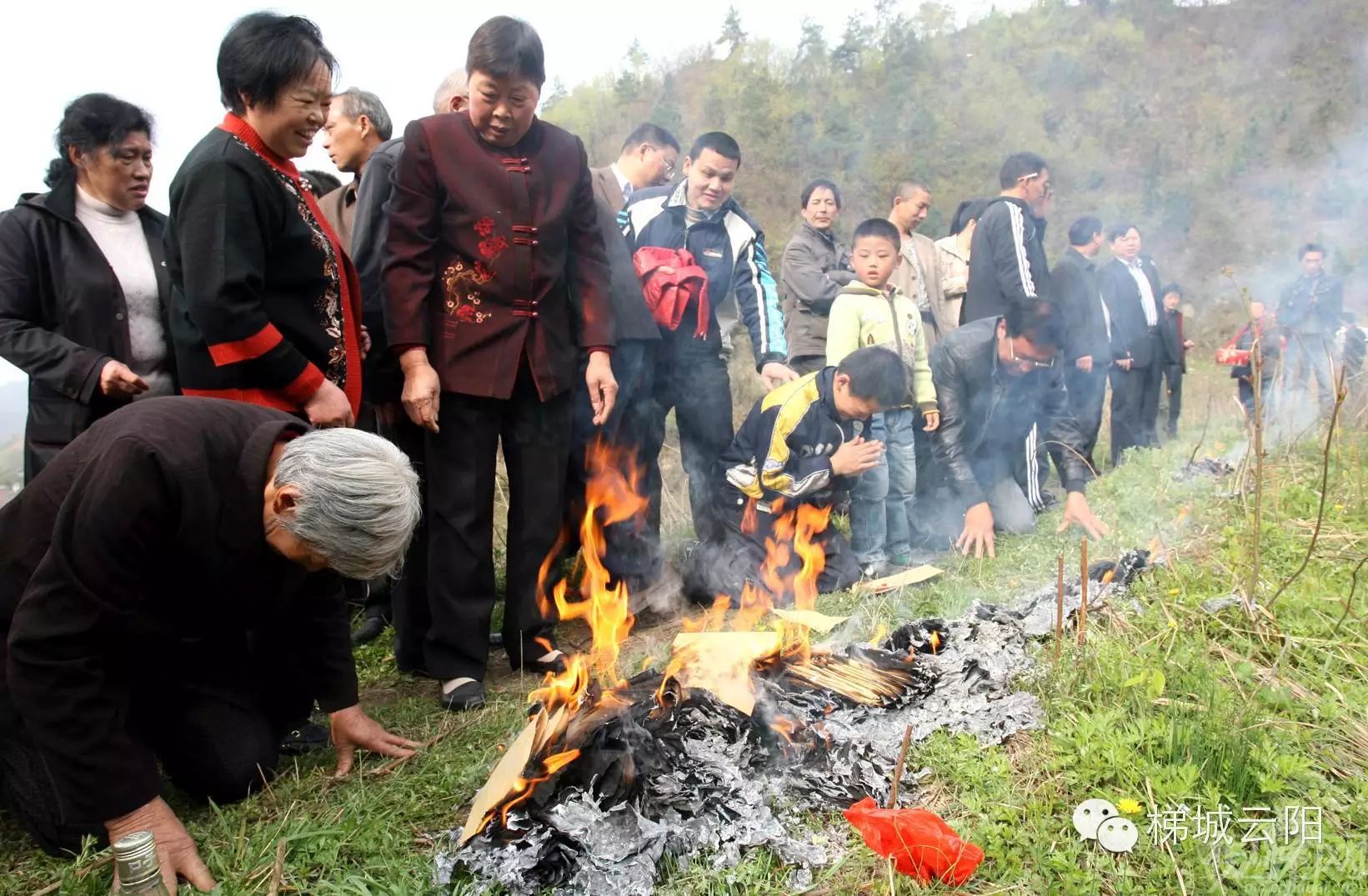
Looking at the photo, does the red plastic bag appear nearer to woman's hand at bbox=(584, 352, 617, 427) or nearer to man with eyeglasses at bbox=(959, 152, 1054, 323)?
woman's hand at bbox=(584, 352, 617, 427)

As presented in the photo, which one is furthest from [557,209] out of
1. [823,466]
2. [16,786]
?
[16,786]

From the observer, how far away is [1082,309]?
7.52 m

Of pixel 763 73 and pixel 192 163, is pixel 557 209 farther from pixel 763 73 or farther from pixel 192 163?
pixel 763 73

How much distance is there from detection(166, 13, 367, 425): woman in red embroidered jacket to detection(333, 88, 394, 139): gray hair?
1.04 meters

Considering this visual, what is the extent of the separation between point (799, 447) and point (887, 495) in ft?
2.80

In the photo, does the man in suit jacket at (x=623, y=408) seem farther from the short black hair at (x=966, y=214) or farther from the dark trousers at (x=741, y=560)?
the short black hair at (x=966, y=214)

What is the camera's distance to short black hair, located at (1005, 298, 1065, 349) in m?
5.47

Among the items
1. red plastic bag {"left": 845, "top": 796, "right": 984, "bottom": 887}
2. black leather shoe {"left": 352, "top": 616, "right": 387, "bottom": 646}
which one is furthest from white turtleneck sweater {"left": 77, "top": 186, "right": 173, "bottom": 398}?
red plastic bag {"left": 845, "top": 796, "right": 984, "bottom": 887}

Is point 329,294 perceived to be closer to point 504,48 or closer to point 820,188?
point 504,48

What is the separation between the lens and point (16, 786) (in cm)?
241

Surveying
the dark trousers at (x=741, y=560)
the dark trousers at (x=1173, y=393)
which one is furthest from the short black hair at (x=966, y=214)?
the dark trousers at (x=1173, y=393)

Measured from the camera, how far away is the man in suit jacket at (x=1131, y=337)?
767cm

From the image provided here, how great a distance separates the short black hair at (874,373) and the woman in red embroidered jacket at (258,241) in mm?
2436

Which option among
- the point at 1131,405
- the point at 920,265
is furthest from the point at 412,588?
the point at 1131,405
